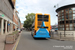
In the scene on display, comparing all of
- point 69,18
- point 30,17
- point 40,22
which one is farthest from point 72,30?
point 30,17

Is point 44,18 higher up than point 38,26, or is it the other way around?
point 44,18

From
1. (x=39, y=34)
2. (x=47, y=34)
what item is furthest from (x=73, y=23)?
(x=39, y=34)

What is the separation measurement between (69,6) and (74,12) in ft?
5.90

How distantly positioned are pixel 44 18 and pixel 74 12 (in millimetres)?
9528

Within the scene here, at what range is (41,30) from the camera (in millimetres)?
11539

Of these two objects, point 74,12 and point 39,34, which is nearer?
point 39,34

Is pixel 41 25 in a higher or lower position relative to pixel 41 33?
higher

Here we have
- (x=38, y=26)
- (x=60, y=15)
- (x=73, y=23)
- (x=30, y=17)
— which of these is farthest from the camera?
(x=30, y=17)

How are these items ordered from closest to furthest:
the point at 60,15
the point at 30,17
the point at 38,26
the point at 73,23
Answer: the point at 38,26 → the point at 73,23 → the point at 60,15 → the point at 30,17

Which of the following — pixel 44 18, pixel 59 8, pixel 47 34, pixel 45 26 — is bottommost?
pixel 47 34

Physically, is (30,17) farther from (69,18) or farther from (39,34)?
(39,34)

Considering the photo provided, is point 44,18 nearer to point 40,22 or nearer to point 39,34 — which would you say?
point 40,22

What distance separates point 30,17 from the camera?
5656cm

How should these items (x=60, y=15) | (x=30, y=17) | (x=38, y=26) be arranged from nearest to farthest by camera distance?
(x=38, y=26)
(x=60, y=15)
(x=30, y=17)
